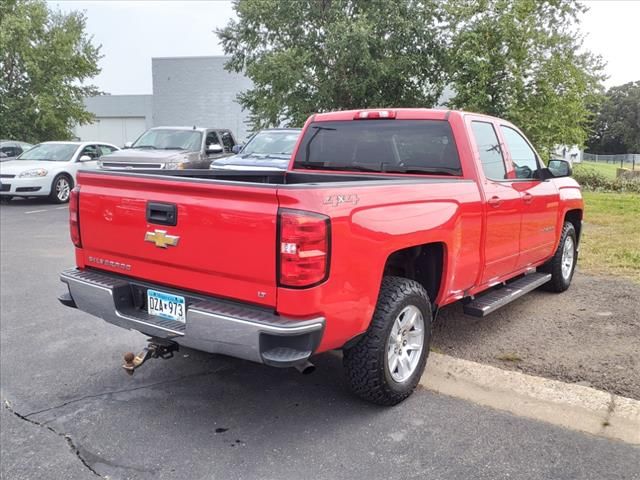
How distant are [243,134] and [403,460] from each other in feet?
130

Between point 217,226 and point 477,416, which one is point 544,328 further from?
point 217,226

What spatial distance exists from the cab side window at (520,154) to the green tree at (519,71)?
13378mm

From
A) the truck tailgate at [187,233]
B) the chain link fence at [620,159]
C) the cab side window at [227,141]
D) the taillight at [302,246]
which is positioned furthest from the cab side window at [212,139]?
the chain link fence at [620,159]

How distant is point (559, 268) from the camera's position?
6141 millimetres

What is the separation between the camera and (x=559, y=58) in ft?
62.2

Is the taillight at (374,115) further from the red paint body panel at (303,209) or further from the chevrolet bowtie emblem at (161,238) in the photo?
the chevrolet bowtie emblem at (161,238)

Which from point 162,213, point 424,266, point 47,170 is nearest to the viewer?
point 162,213

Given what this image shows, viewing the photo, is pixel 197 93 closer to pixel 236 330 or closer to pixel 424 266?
pixel 424 266

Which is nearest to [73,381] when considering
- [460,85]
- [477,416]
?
[477,416]

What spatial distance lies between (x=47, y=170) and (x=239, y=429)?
1269 centimetres

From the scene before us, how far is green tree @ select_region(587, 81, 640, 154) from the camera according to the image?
67750mm

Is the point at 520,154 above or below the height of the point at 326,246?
above

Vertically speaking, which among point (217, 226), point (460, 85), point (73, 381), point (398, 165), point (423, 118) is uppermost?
point (460, 85)

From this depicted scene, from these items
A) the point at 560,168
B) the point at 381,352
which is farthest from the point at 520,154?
the point at 381,352
